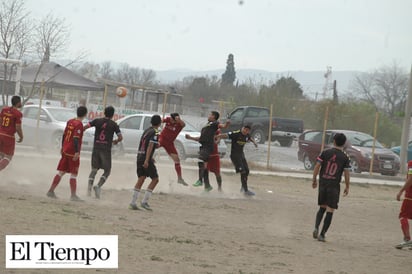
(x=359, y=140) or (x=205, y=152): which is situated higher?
(x=359, y=140)

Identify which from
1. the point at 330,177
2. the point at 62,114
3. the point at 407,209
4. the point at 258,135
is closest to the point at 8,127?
the point at 330,177

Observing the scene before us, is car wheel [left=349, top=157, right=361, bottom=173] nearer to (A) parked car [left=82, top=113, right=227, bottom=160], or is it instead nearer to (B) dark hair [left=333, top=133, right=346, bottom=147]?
(A) parked car [left=82, top=113, right=227, bottom=160]

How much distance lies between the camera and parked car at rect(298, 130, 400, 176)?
2830cm

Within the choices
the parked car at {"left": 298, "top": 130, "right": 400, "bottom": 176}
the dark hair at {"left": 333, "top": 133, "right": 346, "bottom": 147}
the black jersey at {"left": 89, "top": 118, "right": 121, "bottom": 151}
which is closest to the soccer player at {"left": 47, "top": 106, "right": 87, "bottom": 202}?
the black jersey at {"left": 89, "top": 118, "right": 121, "bottom": 151}

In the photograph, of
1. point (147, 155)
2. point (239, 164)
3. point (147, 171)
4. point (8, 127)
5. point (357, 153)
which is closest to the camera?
point (147, 155)

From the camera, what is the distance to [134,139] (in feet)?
82.1

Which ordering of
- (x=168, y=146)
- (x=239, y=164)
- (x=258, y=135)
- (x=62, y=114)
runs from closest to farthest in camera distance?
(x=168, y=146), (x=239, y=164), (x=62, y=114), (x=258, y=135)

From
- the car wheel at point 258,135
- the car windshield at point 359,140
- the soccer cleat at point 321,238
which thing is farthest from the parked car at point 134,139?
the soccer cleat at point 321,238

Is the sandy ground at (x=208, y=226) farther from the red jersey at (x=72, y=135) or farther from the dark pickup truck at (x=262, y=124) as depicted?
the dark pickup truck at (x=262, y=124)

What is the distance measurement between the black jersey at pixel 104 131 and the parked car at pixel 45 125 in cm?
1055

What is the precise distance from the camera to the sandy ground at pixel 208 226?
380 inches

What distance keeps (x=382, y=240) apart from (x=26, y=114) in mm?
15715

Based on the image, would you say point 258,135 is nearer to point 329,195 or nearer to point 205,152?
point 205,152

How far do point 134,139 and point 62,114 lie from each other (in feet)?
8.88
